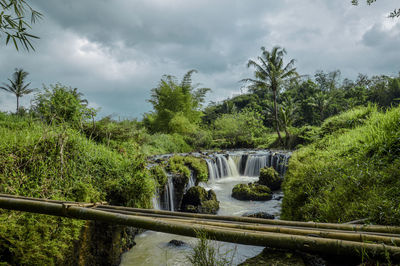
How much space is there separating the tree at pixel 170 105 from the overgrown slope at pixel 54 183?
1459cm

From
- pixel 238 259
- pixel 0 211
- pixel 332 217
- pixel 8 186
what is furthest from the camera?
pixel 238 259

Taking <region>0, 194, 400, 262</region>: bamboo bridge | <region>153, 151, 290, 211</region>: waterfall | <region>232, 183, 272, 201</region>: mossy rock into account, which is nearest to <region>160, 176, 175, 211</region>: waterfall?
<region>232, 183, 272, 201</region>: mossy rock

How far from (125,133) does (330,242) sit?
5.30 metres

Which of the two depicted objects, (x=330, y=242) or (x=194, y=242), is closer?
(x=330, y=242)

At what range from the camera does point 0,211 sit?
2100 mm

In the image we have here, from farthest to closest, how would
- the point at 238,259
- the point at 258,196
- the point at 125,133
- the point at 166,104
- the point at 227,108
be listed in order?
the point at 227,108 → the point at 166,104 → the point at 258,196 → the point at 125,133 → the point at 238,259

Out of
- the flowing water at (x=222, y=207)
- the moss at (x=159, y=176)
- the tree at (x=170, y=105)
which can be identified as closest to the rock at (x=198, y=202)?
the flowing water at (x=222, y=207)

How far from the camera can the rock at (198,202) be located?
6031mm

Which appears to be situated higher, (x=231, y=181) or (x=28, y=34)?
(x=28, y=34)

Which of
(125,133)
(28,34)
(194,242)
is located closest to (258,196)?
(194,242)

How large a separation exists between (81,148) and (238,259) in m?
3.22

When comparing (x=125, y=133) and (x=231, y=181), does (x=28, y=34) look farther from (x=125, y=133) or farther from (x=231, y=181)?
(x=231, y=181)

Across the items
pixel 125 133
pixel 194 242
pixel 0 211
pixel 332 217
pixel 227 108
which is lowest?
pixel 194 242

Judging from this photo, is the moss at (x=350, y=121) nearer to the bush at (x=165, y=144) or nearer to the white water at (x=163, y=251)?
the white water at (x=163, y=251)
